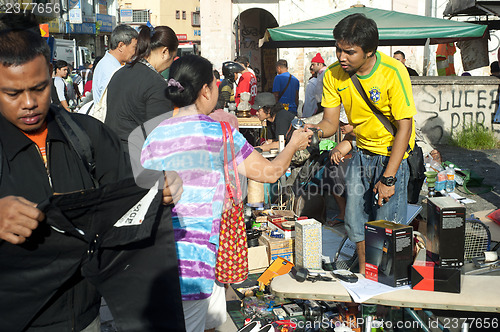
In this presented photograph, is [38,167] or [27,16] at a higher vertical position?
[27,16]

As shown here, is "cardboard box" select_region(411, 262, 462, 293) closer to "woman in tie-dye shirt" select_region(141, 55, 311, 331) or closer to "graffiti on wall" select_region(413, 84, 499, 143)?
"woman in tie-dye shirt" select_region(141, 55, 311, 331)

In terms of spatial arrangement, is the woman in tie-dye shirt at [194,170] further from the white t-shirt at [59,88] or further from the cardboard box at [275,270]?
the white t-shirt at [59,88]

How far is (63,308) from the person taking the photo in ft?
6.37

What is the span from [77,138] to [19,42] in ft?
1.37

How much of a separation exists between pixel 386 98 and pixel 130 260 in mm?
2457

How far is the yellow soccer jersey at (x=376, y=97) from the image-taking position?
370 cm

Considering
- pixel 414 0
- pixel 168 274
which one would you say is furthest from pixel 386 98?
pixel 414 0

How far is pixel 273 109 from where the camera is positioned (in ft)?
27.9

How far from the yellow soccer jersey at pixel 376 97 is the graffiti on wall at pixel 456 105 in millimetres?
8475

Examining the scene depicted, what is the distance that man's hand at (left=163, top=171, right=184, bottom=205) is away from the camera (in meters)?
2.08

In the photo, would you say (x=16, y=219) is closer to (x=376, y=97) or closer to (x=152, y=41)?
(x=376, y=97)

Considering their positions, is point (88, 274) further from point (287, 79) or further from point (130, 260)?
point (287, 79)

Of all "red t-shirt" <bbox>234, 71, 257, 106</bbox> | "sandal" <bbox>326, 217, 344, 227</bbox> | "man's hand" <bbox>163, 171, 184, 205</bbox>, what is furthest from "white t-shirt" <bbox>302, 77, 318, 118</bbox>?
"man's hand" <bbox>163, 171, 184, 205</bbox>

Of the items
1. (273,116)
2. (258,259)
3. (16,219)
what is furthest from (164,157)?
(273,116)
